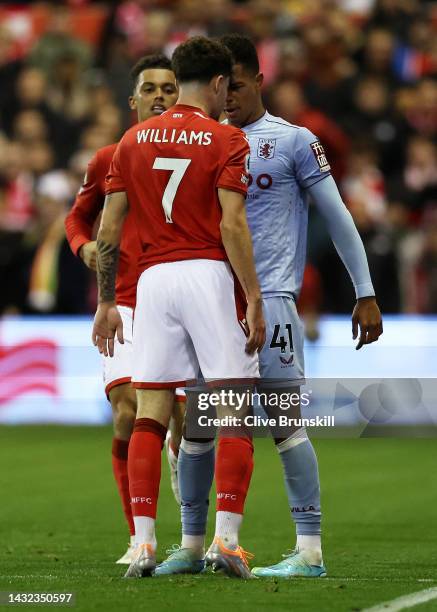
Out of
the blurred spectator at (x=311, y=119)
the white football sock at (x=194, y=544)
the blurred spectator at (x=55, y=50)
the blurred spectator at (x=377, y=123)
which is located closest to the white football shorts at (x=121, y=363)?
the white football sock at (x=194, y=544)

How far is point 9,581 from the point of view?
6582 millimetres

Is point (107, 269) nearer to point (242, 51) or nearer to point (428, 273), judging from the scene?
point (242, 51)

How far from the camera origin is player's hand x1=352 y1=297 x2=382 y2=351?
6.89 metres

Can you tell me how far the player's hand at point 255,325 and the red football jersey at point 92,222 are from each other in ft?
4.82

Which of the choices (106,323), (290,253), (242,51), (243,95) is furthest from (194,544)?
(242,51)

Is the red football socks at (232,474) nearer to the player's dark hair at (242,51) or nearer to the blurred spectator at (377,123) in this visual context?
the player's dark hair at (242,51)

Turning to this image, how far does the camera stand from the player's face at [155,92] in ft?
26.3

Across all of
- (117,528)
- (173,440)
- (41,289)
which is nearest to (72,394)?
(41,289)

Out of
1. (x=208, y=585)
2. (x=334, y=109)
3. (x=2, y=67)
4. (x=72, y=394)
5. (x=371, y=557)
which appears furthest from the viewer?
(x=2, y=67)

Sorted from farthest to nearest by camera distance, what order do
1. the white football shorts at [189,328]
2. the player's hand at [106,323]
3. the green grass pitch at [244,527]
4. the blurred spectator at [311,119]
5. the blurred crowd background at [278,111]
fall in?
1. the blurred crowd background at [278,111]
2. the blurred spectator at [311,119]
3. the player's hand at [106,323]
4. the white football shorts at [189,328]
5. the green grass pitch at [244,527]

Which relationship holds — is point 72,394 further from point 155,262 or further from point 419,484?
point 155,262

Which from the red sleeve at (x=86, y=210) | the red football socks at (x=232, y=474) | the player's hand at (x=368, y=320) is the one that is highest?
the red sleeve at (x=86, y=210)

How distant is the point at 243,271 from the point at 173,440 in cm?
200

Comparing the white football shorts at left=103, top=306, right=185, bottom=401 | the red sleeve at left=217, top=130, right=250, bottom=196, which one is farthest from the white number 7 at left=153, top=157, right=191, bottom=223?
the white football shorts at left=103, top=306, right=185, bottom=401
